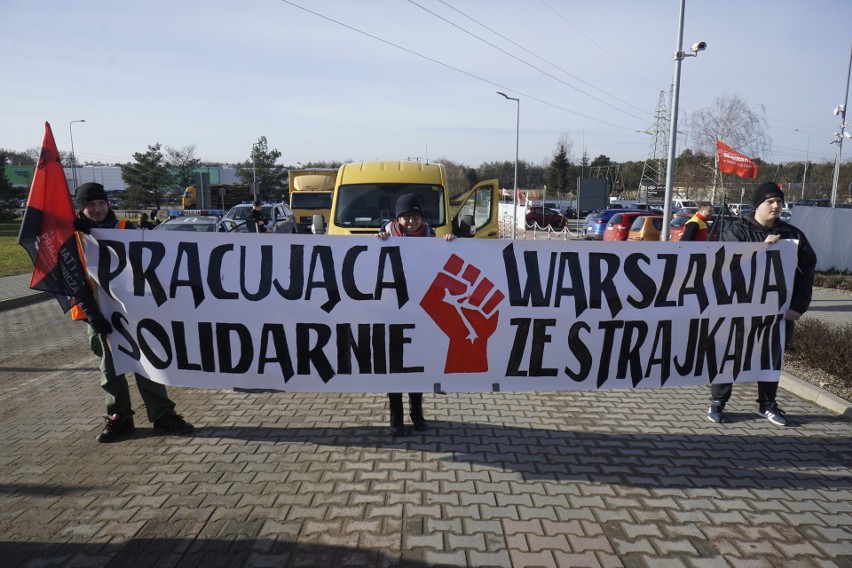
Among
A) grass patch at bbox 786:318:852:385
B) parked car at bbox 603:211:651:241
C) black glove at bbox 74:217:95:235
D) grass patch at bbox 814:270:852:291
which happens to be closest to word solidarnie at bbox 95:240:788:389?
black glove at bbox 74:217:95:235

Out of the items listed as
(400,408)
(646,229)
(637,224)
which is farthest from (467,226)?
(637,224)

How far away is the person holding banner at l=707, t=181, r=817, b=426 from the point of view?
5363mm

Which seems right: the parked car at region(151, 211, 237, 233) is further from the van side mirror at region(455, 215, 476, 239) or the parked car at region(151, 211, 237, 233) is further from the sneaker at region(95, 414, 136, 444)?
the sneaker at region(95, 414, 136, 444)

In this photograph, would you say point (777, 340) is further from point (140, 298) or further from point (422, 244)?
point (140, 298)

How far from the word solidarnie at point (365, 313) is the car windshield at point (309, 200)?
18160mm

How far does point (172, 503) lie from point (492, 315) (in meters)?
2.67

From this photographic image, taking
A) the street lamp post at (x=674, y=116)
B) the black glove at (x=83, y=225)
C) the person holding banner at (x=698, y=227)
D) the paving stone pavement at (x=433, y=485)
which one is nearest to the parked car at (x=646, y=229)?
the street lamp post at (x=674, y=116)

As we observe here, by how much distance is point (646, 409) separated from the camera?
6105 mm

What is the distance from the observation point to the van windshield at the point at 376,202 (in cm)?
995

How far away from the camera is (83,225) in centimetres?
491

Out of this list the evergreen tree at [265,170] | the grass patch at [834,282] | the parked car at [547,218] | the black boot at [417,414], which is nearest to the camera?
the black boot at [417,414]

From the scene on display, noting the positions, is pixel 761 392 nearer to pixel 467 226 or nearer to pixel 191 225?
pixel 467 226

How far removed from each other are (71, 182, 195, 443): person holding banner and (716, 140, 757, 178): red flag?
13577mm

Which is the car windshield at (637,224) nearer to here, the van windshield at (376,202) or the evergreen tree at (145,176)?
the van windshield at (376,202)
